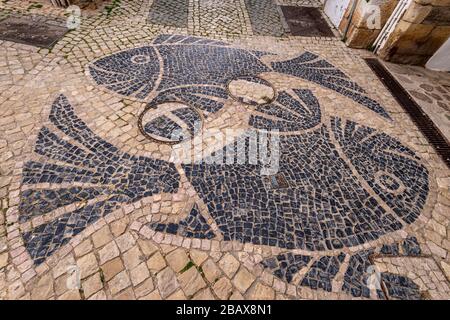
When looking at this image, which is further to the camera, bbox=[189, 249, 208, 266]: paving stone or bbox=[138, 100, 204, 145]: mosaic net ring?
bbox=[138, 100, 204, 145]: mosaic net ring

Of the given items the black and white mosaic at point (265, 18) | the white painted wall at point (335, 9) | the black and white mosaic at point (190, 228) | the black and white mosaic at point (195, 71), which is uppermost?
the white painted wall at point (335, 9)

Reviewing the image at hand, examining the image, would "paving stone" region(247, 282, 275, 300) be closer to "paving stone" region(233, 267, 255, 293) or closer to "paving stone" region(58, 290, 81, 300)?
"paving stone" region(233, 267, 255, 293)

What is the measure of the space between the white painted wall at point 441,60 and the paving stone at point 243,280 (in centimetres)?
900

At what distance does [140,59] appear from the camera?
6844 mm

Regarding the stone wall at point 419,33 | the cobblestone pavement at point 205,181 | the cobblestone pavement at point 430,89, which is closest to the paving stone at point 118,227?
the cobblestone pavement at point 205,181

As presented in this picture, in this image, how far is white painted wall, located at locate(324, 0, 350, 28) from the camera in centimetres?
905

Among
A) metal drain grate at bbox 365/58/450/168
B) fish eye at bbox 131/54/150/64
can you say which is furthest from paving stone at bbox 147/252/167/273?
metal drain grate at bbox 365/58/450/168

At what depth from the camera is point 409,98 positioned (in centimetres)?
688

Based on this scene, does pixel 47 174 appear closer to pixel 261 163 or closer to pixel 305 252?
pixel 261 163

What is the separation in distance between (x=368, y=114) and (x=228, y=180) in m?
4.19

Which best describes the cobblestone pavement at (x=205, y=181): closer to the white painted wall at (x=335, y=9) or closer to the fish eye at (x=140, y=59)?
the fish eye at (x=140, y=59)

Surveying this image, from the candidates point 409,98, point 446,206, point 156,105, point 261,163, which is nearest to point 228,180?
point 261,163

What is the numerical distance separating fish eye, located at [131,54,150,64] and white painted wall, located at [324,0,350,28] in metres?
7.26

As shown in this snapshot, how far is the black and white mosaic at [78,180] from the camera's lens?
3.76 metres
